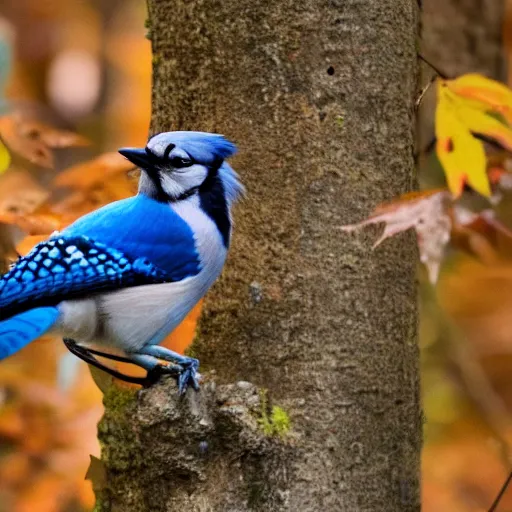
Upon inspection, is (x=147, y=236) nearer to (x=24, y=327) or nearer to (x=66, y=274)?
(x=66, y=274)

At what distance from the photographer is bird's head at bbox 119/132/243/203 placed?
1561 millimetres

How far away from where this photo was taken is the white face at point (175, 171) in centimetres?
156

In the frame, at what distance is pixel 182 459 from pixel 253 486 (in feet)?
0.46

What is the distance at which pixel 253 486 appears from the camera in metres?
1.62

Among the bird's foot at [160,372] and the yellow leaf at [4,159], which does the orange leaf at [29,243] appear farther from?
the bird's foot at [160,372]

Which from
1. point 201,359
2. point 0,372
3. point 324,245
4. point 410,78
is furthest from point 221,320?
point 0,372

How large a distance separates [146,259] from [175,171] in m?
0.17

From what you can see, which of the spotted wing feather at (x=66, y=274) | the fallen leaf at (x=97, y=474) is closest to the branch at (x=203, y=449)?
the fallen leaf at (x=97, y=474)

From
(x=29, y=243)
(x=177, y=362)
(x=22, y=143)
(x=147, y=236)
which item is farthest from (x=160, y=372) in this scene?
(x=22, y=143)

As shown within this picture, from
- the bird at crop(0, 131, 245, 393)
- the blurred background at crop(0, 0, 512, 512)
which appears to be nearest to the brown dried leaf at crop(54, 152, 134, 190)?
the blurred background at crop(0, 0, 512, 512)

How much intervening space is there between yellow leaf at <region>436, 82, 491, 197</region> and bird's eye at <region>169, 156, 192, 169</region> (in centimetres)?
48

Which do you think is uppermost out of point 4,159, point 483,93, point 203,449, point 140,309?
point 483,93

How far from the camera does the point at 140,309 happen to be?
154 cm

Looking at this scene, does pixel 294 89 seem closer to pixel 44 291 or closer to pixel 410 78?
pixel 410 78
